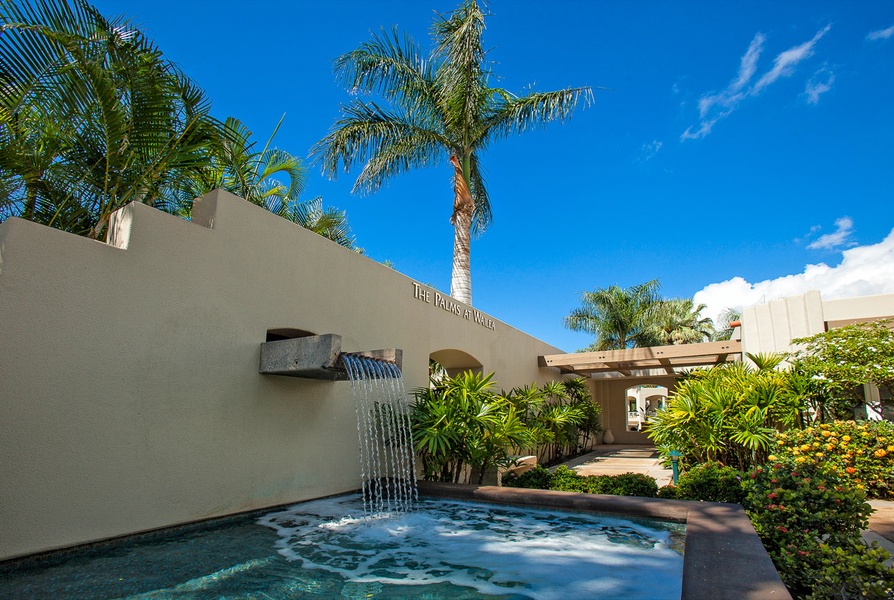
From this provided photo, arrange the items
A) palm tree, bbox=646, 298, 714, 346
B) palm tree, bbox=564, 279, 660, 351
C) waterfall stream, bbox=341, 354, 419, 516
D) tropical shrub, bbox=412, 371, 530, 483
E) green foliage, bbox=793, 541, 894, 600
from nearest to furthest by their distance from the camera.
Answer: green foliage, bbox=793, 541, 894, 600 < waterfall stream, bbox=341, 354, 419, 516 < tropical shrub, bbox=412, 371, 530, 483 < palm tree, bbox=564, 279, 660, 351 < palm tree, bbox=646, 298, 714, 346

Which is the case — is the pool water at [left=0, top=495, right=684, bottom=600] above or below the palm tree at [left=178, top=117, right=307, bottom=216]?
below

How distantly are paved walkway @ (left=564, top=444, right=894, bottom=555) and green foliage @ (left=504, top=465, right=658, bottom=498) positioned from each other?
243 centimetres

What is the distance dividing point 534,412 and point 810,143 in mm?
10437

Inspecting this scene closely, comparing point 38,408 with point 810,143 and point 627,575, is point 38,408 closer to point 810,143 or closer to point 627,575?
point 627,575

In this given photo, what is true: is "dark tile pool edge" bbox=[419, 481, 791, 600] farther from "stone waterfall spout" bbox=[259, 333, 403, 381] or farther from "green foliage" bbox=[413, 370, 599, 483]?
"stone waterfall spout" bbox=[259, 333, 403, 381]

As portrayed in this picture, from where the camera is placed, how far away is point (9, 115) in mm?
5164

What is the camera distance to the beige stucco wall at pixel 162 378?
14.1 feet

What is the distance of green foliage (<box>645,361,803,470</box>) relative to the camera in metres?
8.68

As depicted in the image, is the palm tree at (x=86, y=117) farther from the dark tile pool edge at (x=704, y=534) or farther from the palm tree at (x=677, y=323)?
the palm tree at (x=677, y=323)

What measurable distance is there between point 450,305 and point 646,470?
6631 millimetres

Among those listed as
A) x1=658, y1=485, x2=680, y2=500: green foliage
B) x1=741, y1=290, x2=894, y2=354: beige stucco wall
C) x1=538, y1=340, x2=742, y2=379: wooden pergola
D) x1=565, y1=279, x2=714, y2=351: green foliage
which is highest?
x1=565, y1=279, x2=714, y2=351: green foliage

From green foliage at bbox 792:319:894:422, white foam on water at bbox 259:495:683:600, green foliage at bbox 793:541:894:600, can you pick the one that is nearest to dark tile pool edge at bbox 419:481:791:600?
white foam on water at bbox 259:495:683:600

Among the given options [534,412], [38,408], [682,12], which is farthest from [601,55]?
[38,408]

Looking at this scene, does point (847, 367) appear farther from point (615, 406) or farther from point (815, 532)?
point (615, 406)
